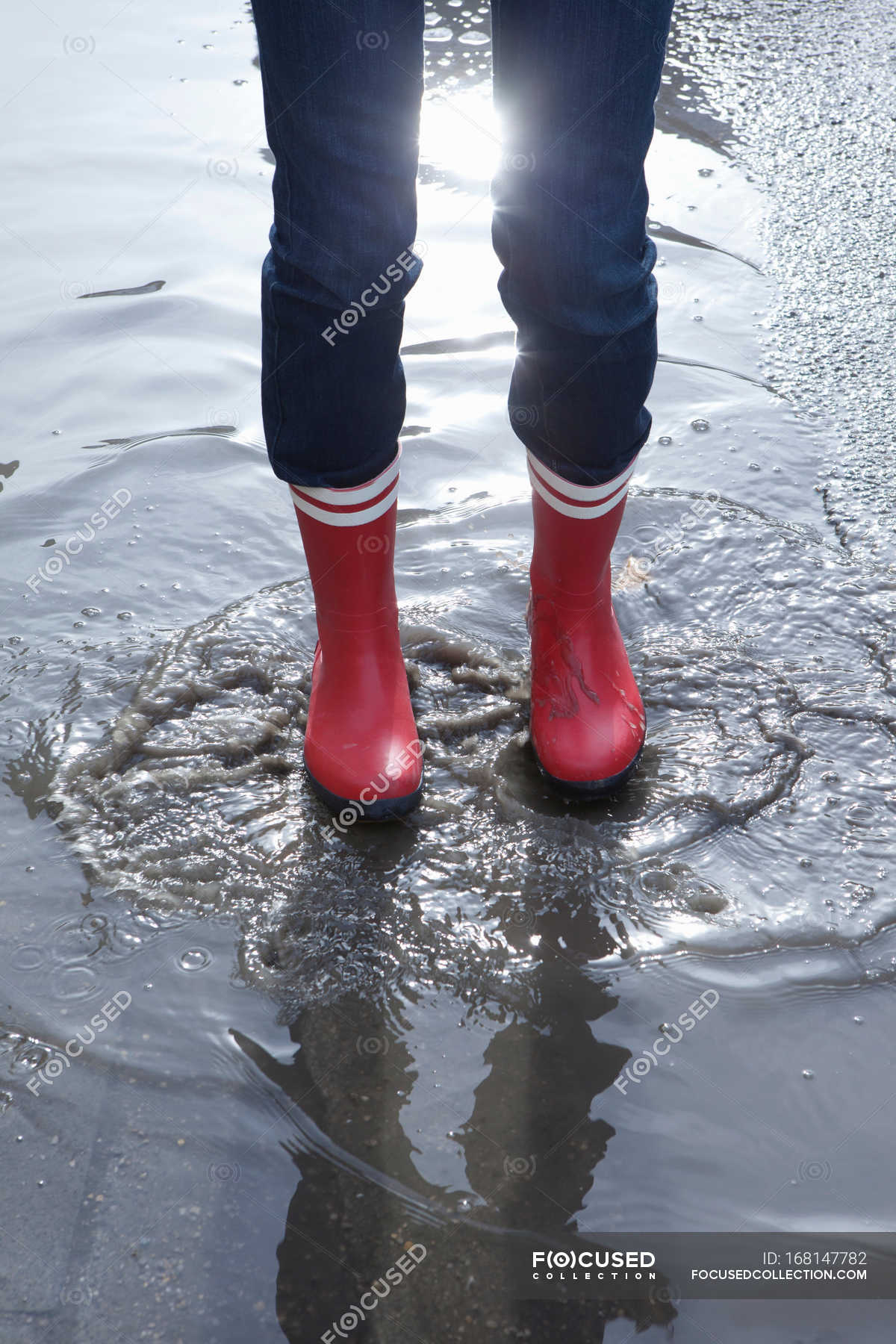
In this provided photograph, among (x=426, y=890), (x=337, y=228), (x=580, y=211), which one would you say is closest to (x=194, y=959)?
(x=426, y=890)

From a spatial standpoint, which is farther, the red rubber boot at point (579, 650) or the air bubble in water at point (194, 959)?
the red rubber boot at point (579, 650)

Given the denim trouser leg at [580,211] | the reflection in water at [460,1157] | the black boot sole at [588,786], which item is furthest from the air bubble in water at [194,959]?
the denim trouser leg at [580,211]

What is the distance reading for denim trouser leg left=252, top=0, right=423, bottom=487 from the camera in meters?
0.99

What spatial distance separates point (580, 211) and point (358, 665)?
0.60 meters

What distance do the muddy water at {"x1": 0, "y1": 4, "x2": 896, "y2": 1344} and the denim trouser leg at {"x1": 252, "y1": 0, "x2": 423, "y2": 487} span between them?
1.47 feet

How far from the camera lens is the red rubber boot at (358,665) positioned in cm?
130

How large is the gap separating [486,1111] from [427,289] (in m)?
1.91

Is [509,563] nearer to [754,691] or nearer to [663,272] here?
[754,691]

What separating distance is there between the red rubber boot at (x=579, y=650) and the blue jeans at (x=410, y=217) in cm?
9

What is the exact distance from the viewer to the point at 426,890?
4.17 feet

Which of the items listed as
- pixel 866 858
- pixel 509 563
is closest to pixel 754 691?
pixel 866 858

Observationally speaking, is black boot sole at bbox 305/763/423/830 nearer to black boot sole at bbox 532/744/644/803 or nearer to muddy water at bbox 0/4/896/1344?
muddy water at bbox 0/4/896/1344

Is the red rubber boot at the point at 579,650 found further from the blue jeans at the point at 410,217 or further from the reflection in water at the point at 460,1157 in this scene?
the reflection in water at the point at 460,1157

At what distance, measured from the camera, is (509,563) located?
5.91 ft
